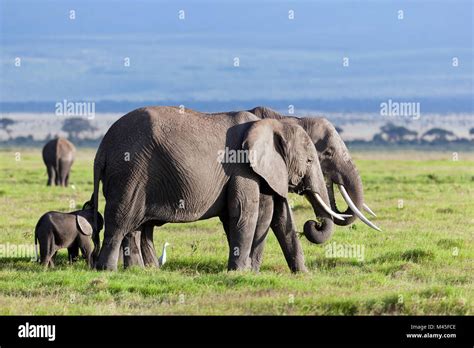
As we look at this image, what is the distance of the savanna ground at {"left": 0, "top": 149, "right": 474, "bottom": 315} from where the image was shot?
456 inches

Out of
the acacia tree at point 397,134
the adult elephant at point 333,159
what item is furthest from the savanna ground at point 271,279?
the acacia tree at point 397,134

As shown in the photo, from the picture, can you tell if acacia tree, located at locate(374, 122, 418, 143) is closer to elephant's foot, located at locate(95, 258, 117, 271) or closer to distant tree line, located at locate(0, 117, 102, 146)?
distant tree line, located at locate(0, 117, 102, 146)

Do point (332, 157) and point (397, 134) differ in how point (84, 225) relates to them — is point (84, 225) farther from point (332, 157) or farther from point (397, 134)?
point (397, 134)

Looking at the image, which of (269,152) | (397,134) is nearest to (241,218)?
(269,152)

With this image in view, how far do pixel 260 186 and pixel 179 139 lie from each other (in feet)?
3.68

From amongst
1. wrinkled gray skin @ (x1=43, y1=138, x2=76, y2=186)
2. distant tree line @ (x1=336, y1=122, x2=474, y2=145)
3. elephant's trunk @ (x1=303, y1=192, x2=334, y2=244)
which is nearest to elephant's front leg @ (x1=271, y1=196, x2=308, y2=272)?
elephant's trunk @ (x1=303, y1=192, x2=334, y2=244)

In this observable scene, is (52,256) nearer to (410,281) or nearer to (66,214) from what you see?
(66,214)

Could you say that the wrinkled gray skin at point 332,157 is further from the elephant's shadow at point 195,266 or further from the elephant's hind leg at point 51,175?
the elephant's hind leg at point 51,175

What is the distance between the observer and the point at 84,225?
47.8 ft

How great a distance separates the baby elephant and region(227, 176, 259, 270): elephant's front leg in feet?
5.67

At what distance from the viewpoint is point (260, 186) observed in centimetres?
1414

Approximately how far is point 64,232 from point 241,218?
2.17 meters

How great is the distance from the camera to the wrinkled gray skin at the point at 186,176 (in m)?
13.7

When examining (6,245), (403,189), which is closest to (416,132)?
(403,189)
